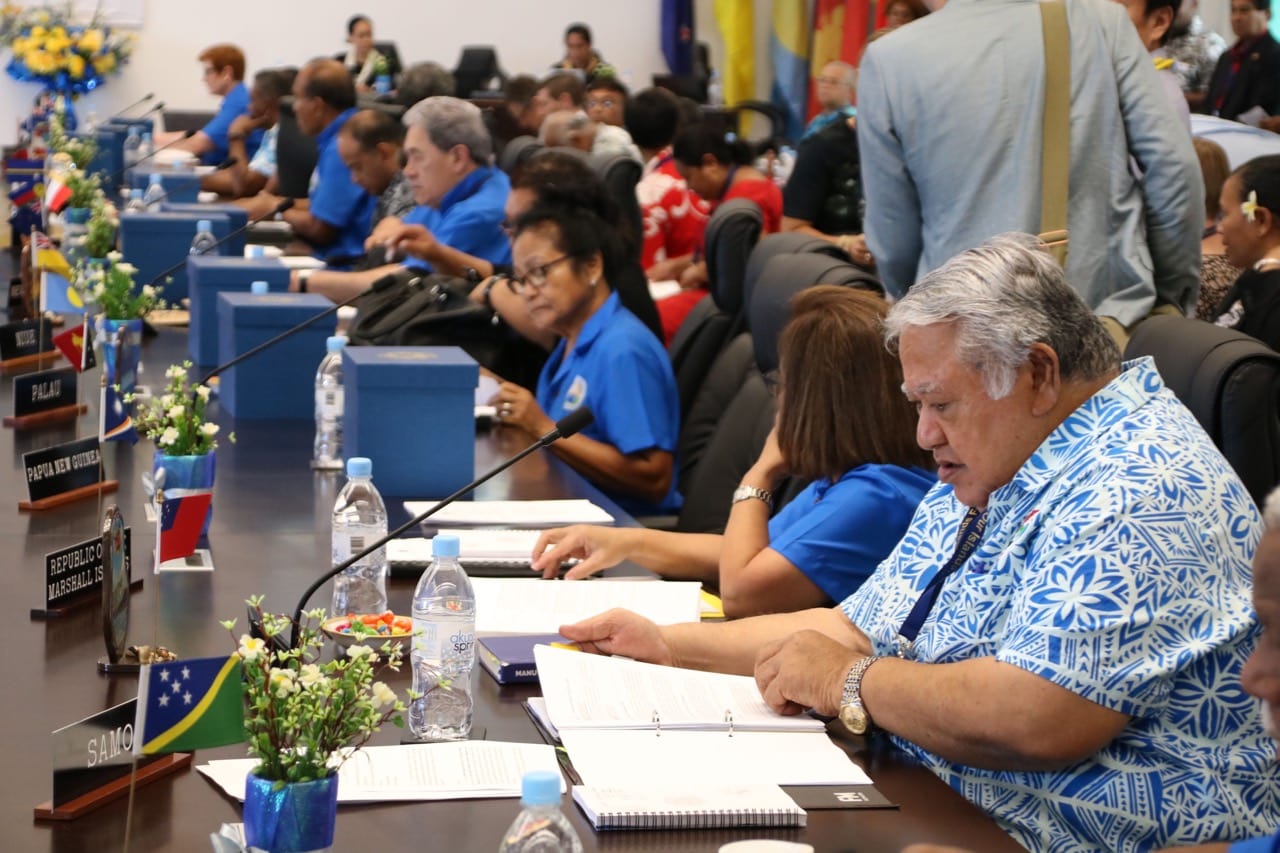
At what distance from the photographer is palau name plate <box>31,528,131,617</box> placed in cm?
183

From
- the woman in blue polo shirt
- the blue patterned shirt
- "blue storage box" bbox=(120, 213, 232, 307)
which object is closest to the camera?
the blue patterned shirt

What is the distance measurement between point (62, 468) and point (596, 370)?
108 cm

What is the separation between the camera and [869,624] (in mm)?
1832

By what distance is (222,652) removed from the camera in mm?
1731

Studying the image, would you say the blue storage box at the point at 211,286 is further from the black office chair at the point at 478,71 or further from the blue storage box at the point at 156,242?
the black office chair at the point at 478,71

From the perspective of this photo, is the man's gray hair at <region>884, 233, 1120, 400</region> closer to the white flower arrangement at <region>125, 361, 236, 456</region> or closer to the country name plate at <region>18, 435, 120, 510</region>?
the white flower arrangement at <region>125, 361, 236, 456</region>

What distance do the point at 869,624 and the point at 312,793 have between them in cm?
87

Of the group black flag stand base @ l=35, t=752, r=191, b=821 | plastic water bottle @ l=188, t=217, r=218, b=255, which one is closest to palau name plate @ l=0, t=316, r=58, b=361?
plastic water bottle @ l=188, t=217, r=218, b=255

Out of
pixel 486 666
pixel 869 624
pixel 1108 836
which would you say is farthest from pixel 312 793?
pixel 869 624

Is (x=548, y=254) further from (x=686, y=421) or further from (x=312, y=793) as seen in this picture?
(x=312, y=793)

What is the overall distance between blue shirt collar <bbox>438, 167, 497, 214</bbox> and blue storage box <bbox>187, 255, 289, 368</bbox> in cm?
94

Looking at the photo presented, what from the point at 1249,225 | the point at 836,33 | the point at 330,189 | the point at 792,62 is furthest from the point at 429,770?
the point at 792,62

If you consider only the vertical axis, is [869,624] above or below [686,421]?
above

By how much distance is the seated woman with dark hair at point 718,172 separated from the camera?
19.7 feet
